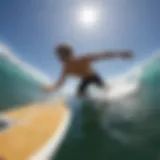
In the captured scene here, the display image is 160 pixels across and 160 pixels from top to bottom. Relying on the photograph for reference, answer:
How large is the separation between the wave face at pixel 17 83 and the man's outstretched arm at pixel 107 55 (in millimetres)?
184

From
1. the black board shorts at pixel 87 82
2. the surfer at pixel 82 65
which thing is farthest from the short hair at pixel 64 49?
the black board shorts at pixel 87 82

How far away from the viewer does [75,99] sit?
1413 mm

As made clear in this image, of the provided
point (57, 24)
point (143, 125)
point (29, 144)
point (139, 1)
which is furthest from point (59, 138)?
point (139, 1)

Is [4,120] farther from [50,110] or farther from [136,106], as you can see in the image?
[136,106]

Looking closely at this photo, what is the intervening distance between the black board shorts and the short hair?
102mm

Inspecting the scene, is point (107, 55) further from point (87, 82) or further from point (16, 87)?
point (16, 87)

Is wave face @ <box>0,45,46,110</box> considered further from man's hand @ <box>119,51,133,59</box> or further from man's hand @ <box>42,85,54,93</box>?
man's hand @ <box>119,51,133,59</box>

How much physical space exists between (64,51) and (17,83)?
19 centimetres

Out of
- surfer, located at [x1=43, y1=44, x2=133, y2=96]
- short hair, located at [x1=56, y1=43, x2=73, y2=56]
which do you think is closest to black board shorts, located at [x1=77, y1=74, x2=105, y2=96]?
surfer, located at [x1=43, y1=44, x2=133, y2=96]

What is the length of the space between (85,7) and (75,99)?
0.32 meters

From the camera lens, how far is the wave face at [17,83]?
140 centimetres

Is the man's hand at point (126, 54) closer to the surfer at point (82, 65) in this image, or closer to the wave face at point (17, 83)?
the surfer at point (82, 65)

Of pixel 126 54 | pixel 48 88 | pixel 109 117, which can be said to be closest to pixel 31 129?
pixel 48 88

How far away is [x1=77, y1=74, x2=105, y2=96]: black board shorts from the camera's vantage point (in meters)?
1.41
